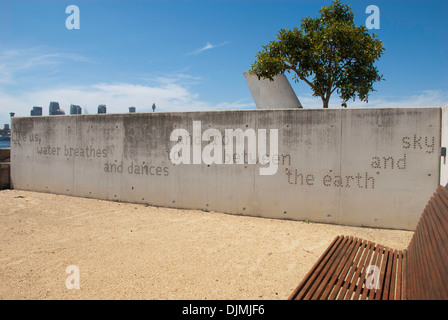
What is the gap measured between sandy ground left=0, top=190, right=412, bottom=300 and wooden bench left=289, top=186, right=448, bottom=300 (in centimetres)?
55

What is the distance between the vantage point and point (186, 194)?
6773 mm

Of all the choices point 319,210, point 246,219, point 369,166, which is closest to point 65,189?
point 246,219

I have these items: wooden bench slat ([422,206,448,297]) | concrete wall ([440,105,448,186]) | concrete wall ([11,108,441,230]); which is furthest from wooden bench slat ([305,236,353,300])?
concrete wall ([440,105,448,186])

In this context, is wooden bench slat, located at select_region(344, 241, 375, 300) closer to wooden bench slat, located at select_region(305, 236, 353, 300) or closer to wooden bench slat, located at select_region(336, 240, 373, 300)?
wooden bench slat, located at select_region(336, 240, 373, 300)

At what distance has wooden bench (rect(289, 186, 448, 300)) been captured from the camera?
71.4 inches

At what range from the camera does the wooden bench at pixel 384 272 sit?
1814mm

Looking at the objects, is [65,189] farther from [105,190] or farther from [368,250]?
[368,250]

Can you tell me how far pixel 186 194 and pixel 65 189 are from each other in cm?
406

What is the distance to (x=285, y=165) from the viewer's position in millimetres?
5867

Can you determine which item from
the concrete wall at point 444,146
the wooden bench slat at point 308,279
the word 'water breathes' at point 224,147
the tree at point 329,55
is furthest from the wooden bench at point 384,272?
the tree at point 329,55

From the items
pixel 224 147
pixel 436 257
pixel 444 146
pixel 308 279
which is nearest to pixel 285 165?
pixel 224 147

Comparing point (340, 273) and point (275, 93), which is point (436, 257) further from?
point (275, 93)

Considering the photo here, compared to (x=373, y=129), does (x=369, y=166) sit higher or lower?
lower
